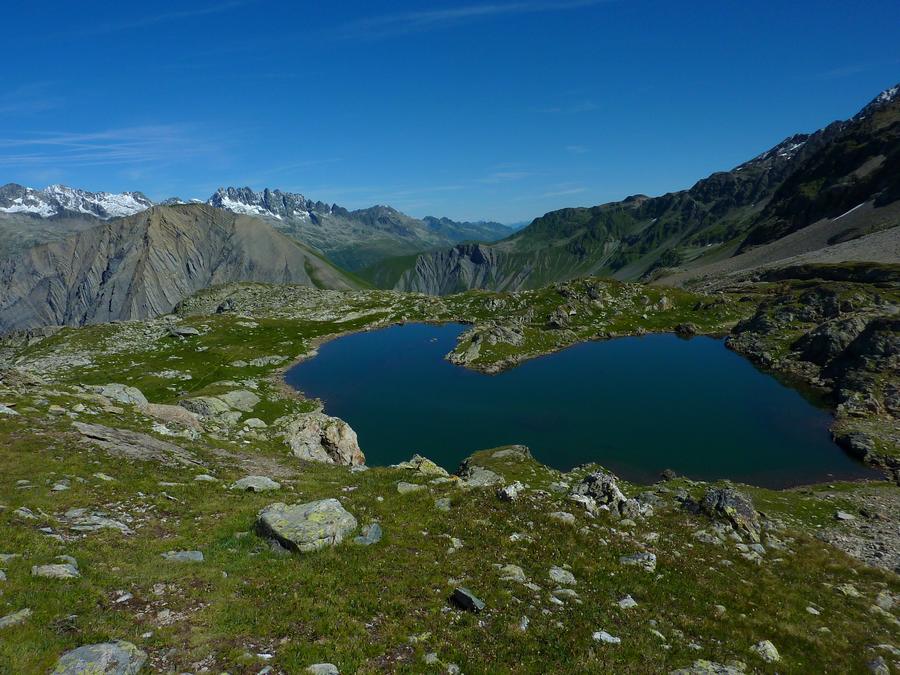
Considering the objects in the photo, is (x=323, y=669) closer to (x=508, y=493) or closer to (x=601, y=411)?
(x=508, y=493)

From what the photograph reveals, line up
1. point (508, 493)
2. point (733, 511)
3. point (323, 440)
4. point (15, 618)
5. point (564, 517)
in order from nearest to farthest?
point (15, 618) → point (564, 517) → point (508, 493) → point (733, 511) → point (323, 440)

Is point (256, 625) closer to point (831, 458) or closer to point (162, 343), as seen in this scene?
point (831, 458)

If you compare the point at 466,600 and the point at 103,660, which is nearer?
the point at 103,660

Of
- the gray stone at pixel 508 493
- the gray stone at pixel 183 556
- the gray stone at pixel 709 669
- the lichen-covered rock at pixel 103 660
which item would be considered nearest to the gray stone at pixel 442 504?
the gray stone at pixel 508 493

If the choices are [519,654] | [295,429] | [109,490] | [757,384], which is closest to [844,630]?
[519,654]

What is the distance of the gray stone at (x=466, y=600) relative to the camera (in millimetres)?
15319

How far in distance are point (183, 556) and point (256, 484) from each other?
832cm

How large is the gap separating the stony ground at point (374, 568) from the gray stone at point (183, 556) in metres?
0.19

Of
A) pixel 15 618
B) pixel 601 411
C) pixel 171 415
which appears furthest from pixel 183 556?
pixel 601 411

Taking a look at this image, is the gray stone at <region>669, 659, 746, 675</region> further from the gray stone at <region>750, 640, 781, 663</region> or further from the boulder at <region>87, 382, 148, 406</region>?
the boulder at <region>87, 382, 148, 406</region>

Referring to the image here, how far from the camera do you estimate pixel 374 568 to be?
17.3 metres

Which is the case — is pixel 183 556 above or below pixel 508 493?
above

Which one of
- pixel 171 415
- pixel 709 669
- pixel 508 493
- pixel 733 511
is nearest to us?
pixel 709 669

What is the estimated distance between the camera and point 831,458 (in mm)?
58000
